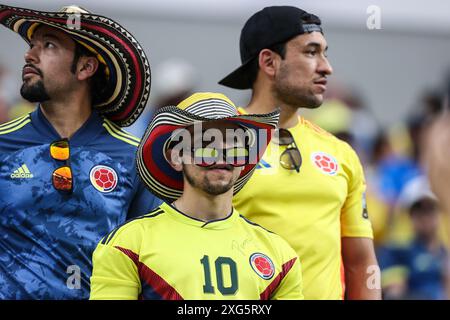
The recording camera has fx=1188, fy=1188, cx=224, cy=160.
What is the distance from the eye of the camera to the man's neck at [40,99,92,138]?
17.0 feet

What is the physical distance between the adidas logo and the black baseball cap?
130 cm

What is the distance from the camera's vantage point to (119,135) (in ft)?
17.4

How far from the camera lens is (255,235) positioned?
4.58m

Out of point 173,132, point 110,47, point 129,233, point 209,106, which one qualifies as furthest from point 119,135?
point 129,233

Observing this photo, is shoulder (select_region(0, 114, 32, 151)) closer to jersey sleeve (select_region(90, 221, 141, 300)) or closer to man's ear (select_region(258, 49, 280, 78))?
jersey sleeve (select_region(90, 221, 141, 300))

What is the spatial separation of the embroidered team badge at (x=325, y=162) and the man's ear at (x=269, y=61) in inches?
17.5

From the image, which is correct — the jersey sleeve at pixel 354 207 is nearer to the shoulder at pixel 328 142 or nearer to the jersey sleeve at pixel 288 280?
the shoulder at pixel 328 142

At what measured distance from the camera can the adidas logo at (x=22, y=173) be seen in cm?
498

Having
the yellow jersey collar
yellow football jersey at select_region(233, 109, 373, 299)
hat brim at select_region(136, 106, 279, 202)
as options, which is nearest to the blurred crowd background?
yellow football jersey at select_region(233, 109, 373, 299)

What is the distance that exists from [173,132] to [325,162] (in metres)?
1.06

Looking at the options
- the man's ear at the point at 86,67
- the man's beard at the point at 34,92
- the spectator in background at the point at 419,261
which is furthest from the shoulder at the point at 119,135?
the spectator in background at the point at 419,261

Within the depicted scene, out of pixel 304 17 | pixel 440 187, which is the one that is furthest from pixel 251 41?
pixel 440 187

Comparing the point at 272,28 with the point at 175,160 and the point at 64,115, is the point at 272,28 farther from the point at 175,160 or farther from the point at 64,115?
the point at 175,160

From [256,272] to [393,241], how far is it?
4.15 m
